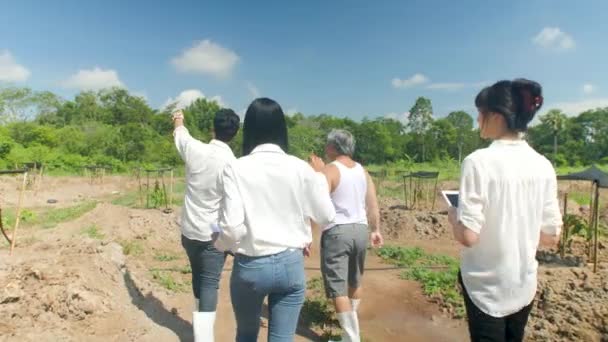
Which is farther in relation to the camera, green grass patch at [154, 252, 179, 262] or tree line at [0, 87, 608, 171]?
tree line at [0, 87, 608, 171]

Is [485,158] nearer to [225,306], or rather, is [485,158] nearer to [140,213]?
[225,306]

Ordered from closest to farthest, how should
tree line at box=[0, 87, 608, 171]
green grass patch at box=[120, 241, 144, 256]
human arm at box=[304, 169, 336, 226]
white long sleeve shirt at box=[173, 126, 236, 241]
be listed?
human arm at box=[304, 169, 336, 226] → white long sleeve shirt at box=[173, 126, 236, 241] → green grass patch at box=[120, 241, 144, 256] → tree line at box=[0, 87, 608, 171]

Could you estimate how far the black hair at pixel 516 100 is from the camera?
165 cm

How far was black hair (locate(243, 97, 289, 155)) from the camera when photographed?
1.83 metres

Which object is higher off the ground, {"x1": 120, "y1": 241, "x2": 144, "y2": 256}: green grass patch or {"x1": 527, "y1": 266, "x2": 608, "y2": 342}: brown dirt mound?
{"x1": 527, "y1": 266, "x2": 608, "y2": 342}: brown dirt mound

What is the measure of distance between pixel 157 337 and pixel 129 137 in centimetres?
3573

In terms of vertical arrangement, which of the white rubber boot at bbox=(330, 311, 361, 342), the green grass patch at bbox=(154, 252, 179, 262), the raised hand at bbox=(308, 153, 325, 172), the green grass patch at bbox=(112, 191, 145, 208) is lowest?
the green grass patch at bbox=(112, 191, 145, 208)

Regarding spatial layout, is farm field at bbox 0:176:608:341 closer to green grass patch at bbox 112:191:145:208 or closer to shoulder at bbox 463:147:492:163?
shoulder at bbox 463:147:492:163

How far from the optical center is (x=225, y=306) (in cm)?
427

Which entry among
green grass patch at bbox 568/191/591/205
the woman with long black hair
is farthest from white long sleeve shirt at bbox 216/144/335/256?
green grass patch at bbox 568/191/591/205

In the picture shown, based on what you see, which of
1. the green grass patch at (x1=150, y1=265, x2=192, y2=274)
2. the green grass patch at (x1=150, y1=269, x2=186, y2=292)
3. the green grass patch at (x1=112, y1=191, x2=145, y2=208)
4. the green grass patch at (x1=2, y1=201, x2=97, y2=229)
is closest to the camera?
the green grass patch at (x1=150, y1=269, x2=186, y2=292)

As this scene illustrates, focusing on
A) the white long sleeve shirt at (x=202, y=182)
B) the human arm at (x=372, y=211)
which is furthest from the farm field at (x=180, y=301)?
the white long sleeve shirt at (x=202, y=182)

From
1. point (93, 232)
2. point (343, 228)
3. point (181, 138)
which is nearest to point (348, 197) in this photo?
point (343, 228)

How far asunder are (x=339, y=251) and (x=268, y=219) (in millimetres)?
1337
